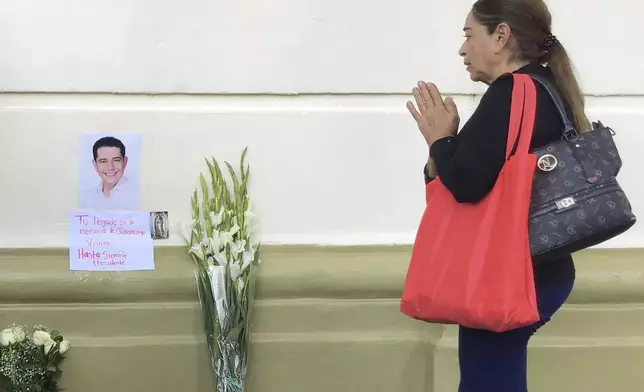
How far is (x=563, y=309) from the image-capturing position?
8.53 feet

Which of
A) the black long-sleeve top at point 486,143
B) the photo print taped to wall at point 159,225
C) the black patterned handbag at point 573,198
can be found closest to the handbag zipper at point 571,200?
the black patterned handbag at point 573,198

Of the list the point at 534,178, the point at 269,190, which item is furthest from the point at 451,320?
the point at 269,190

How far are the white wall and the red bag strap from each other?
1.03 metres

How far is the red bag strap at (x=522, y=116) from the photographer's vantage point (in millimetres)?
1567

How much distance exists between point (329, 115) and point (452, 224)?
1.04m

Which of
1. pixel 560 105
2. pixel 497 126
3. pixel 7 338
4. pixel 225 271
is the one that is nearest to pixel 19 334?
pixel 7 338

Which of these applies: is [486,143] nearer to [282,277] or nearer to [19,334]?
[282,277]

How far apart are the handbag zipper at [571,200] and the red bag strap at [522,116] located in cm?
14

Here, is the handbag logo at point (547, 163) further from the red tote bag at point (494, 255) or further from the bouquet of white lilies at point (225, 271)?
the bouquet of white lilies at point (225, 271)

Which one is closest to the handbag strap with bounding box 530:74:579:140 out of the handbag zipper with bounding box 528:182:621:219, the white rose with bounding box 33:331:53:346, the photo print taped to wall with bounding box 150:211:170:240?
the handbag zipper with bounding box 528:182:621:219

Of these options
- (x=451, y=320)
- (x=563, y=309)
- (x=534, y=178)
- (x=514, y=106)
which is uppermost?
(x=514, y=106)

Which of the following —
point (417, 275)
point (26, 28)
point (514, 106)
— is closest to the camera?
point (514, 106)

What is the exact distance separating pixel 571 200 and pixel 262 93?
1347 mm

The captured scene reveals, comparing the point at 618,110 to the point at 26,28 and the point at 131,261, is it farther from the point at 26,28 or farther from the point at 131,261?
the point at 26,28
